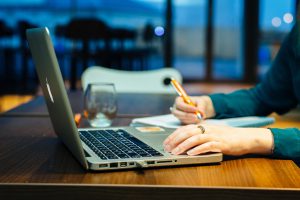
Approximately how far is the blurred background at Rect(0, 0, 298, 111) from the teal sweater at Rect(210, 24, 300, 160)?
5.92 metres

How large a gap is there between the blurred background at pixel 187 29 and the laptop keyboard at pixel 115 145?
21.2 feet

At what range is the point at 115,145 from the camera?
96cm

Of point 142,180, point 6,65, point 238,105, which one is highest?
point 142,180

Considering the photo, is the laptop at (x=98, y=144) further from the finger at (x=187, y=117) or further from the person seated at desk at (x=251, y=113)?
the finger at (x=187, y=117)

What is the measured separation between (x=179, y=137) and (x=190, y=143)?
26 millimetres

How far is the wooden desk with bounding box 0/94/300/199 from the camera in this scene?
0.74 m

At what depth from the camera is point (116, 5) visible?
27.4 ft

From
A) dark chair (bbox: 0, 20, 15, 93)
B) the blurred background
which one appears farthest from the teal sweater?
the blurred background

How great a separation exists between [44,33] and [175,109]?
568mm

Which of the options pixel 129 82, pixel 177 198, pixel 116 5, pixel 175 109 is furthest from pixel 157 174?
pixel 116 5

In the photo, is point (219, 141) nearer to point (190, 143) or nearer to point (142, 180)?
point (190, 143)

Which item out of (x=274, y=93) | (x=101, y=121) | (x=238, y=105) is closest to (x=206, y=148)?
(x=101, y=121)

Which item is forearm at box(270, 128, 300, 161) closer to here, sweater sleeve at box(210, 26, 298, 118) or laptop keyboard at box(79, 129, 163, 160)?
laptop keyboard at box(79, 129, 163, 160)

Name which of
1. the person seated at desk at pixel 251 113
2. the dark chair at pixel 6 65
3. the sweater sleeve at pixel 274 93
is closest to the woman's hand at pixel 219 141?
the person seated at desk at pixel 251 113
